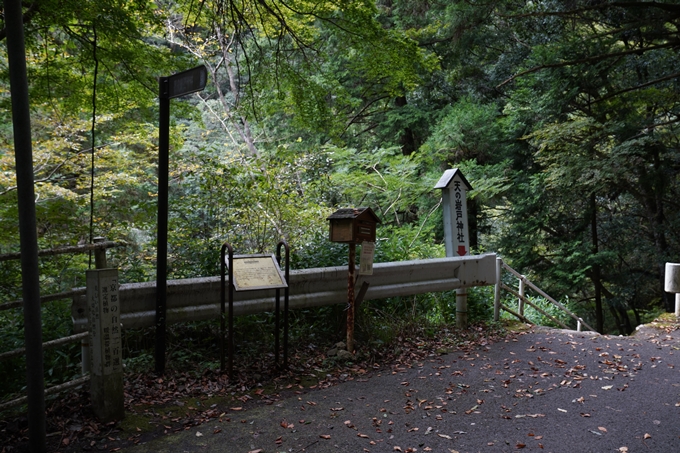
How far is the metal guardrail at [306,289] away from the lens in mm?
4821

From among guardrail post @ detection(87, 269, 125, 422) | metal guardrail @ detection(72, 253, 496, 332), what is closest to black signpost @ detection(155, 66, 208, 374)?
metal guardrail @ detection(72, 253, 496, 332)

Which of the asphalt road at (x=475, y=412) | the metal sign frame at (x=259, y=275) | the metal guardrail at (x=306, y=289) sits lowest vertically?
the asphalt road at (x=475, y=412)

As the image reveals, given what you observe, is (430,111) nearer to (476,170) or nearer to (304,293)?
(476,170)

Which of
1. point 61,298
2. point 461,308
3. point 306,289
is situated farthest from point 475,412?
point 61,298

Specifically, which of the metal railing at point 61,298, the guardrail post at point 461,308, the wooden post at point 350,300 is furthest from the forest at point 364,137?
the metal railing at point 61,298

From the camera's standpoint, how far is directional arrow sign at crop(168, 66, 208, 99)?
4.51 metres

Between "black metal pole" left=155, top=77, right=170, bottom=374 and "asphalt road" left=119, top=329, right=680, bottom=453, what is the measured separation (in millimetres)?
1181

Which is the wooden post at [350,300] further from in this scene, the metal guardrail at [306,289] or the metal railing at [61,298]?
the metal railing at [61,298]

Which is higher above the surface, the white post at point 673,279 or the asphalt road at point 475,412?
the white post at point 673,279

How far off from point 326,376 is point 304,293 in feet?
3.37

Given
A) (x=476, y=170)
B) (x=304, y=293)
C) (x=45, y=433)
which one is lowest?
(x=45, y=433)

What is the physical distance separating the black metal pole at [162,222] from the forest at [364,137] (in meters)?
0.61

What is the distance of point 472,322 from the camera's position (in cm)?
810

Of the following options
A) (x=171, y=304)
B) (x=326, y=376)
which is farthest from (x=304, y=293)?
(x=171, y=304)
